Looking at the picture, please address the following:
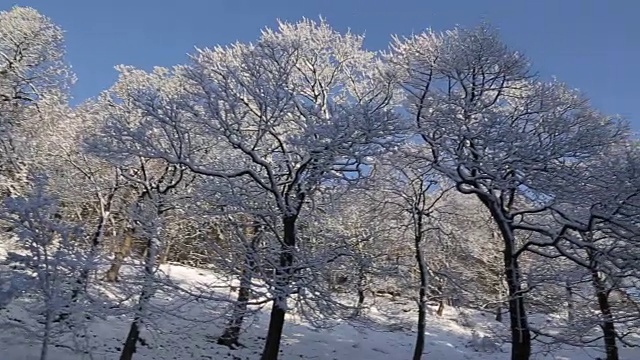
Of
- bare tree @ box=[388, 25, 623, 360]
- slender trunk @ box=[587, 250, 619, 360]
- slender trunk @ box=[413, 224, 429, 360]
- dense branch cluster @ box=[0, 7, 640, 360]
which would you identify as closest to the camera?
dense branch cluster @ box=[0, 7, 640, 360]

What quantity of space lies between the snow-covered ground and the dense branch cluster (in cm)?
61

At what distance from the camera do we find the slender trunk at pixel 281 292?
28.1ft

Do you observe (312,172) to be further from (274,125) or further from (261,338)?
(261,338)

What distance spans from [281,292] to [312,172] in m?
2.30

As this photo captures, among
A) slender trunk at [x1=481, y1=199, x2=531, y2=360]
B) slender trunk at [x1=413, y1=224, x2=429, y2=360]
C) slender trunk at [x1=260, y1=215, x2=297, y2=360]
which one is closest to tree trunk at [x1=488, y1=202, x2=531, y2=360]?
slender trunk at [x1=481, y1=199, x2=531, y2=360]

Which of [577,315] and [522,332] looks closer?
[522,332]

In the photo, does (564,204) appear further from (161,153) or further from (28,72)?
(28,72)

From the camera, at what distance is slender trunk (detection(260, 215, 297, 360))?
28.1 feet

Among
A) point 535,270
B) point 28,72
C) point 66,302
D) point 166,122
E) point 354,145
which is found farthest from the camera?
point 28,72

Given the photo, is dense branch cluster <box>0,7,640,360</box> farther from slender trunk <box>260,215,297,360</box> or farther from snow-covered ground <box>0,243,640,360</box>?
snow-covered ground <box>0,243,640,360</box>

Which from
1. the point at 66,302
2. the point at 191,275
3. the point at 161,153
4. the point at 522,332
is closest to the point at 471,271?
the point at 522,332

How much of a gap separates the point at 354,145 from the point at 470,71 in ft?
12.2

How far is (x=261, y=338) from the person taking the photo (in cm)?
1559

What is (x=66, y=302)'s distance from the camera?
313 inches
